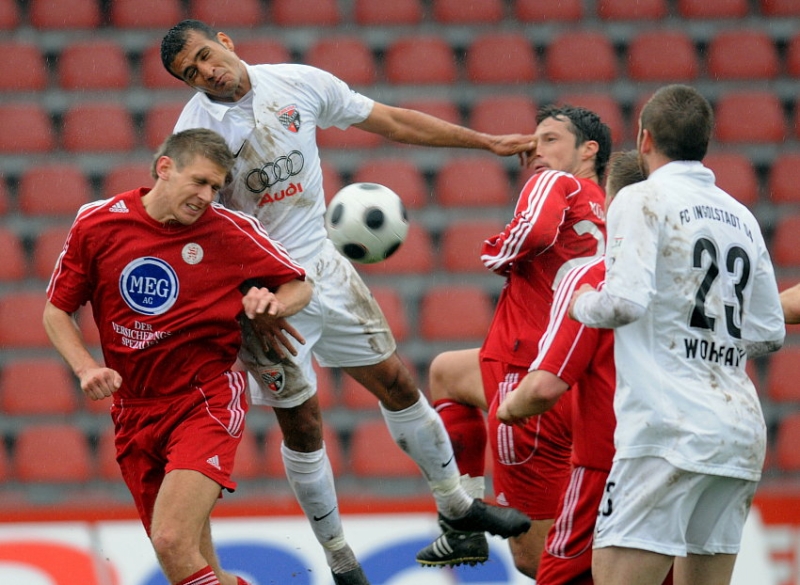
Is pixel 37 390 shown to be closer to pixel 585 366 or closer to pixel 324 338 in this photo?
pixel 324 338

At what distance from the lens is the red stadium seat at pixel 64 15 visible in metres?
10.6

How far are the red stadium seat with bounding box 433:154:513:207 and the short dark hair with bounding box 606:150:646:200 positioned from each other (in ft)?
16.0

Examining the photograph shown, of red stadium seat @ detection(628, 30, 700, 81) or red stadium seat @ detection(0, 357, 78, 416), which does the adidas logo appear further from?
red stadium seat @ detection(628, 30, 700, 81)

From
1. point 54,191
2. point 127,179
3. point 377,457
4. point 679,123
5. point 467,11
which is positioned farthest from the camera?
point 467,11

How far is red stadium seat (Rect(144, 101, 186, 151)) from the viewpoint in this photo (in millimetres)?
9758

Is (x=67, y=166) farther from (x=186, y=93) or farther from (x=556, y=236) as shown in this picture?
(x=556, y=236)

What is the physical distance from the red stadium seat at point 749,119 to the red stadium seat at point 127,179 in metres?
4.54

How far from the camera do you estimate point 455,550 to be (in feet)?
18.1

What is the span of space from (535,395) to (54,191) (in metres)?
6.40

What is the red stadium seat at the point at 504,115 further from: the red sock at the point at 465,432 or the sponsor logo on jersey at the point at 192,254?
the sponsor logo on jersey at the point at 192,254

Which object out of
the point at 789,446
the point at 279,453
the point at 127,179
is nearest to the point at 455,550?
the point at 279,453

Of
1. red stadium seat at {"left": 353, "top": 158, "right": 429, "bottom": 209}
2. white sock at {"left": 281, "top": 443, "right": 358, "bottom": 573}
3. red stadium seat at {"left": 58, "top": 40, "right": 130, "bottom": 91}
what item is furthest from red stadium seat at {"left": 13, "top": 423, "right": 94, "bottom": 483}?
white sock at {"left": 281, "top": 443, "right": 358, "bottom": 573}

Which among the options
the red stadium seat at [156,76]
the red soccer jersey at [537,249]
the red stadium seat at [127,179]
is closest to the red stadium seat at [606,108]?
the red stadium seat at [156,76]

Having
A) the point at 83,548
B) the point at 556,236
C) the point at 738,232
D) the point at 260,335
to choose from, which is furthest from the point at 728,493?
the point at 83,548
